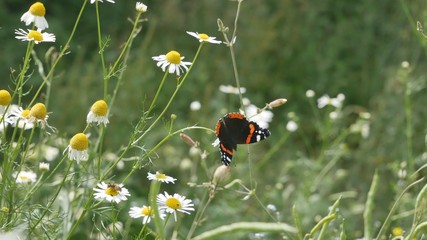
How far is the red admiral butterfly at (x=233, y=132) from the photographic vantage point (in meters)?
1.51

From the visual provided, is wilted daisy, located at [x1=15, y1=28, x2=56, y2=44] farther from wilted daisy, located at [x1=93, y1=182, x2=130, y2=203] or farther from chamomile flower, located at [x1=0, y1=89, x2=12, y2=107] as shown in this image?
wilted daisy, located at [x1=93, y1=182, x2=130, y2=203]

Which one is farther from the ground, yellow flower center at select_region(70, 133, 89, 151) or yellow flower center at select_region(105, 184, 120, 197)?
yellow flower center at select_region(70, 133, 89, 151)

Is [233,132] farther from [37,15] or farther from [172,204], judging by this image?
[37,15]

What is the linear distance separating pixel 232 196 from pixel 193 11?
197 cm

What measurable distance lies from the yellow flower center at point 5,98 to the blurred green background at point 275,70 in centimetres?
161

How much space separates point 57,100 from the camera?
11.0 ft

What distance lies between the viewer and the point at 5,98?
1402 millimetres

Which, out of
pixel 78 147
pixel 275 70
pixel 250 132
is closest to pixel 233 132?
pixel 250 132

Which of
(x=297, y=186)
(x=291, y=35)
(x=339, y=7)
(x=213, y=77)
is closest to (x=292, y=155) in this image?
(x=297, y=186)

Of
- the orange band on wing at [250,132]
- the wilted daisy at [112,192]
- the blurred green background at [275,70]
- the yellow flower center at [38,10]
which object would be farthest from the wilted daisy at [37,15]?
the blurred green background at [275,70]

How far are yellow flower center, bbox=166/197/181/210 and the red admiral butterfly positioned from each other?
0.41 feet

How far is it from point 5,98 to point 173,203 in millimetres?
353

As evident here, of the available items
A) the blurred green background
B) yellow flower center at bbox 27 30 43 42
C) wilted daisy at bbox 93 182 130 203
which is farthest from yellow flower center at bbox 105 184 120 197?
the blurred green background

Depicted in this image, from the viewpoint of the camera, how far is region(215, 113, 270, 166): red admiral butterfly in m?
1.51
